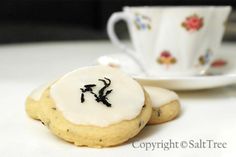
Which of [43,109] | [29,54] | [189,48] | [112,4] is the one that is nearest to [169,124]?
[43,109]

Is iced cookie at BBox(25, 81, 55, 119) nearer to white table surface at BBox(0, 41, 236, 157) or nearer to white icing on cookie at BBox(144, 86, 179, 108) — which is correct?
white table surface at BBox(0, 41, 236, 157)

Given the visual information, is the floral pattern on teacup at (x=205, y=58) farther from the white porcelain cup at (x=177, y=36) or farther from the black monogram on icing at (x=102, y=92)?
the black monogram on icing at (x=102, y=92)

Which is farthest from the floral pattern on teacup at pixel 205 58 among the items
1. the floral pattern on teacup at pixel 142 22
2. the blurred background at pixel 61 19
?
the blurred background at pixel 61 19

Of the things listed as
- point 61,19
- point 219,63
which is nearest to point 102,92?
point 219,63

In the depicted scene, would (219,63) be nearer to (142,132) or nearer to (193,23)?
(193,23)

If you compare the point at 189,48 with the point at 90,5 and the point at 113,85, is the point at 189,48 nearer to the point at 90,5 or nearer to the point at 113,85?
the point at 113,85

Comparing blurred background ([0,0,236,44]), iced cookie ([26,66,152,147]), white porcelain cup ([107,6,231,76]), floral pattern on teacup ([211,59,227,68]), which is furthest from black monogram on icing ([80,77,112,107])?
blurred background ([0,0,236,44])
